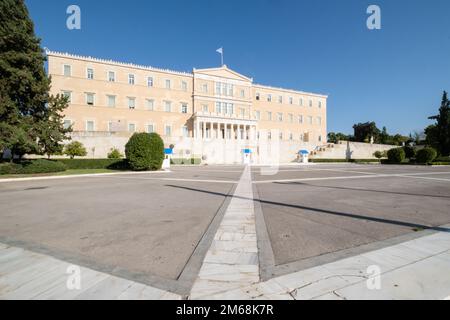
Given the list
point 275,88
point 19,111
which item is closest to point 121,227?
point 19,111

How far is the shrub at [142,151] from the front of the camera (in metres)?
22.2

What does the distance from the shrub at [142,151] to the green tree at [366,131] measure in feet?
259

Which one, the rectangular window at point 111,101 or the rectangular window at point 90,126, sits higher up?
the rectangular window at point 111,101

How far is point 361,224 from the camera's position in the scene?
5.30m

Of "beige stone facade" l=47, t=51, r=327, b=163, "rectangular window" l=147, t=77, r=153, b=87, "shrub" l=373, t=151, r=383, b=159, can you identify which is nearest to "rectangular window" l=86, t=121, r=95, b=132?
"beige stone facade" l=47, t=51, r=327, b=163

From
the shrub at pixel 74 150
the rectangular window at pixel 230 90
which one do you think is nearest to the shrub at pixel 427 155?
the rectangular window at pixel 230 90

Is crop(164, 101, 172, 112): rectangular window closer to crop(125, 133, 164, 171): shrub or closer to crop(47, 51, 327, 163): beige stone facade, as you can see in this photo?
crop(47, 51, 327, 163): beige stone facade

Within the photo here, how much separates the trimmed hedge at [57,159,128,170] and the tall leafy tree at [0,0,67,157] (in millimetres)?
5585

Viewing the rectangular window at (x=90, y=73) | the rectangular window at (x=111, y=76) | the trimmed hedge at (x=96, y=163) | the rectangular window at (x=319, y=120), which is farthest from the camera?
the rectangular window at (x=319, y=120)

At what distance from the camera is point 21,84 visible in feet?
63.3

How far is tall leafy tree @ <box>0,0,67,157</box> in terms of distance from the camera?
1809cm

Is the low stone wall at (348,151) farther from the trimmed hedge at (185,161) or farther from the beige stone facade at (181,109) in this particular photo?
the trimmed hedge at (185,161)

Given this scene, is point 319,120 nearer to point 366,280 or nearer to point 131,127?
point 131,127
